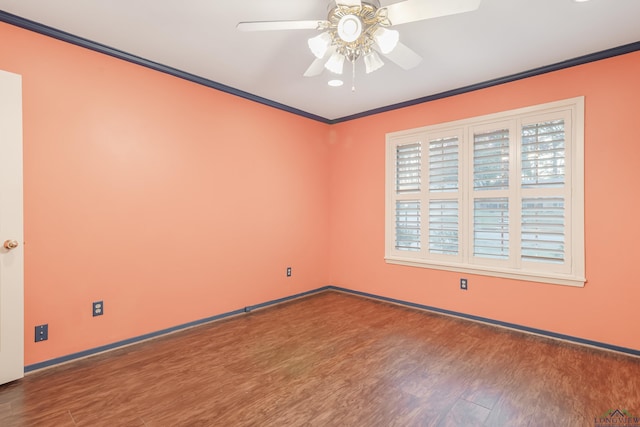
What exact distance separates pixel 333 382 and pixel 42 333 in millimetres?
2218

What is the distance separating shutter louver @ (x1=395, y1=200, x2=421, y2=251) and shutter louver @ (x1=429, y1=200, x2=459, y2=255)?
0.18m

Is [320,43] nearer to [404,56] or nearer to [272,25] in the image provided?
[272,25]

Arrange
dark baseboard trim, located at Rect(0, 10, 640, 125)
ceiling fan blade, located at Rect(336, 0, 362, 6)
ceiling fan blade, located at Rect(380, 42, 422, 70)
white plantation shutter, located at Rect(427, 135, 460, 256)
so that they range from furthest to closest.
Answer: white plantation shutter, located at Rect(427, 135, 460, 256)
dark baseboard trim, located at Rect(0, 10, 640, 125)
ceiling fan blade, located at Rect(380, 42, 422, 70)
ceiling fan blade, located at Rect(336, 0, 362, 6)

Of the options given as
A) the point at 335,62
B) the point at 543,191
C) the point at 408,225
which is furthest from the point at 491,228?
the point at 335,62

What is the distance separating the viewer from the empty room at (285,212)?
216 cm

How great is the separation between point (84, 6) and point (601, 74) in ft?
13.5

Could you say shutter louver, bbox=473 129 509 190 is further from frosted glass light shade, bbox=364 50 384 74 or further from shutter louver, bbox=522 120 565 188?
frosted glass light shade, bbox=364 50 384 74

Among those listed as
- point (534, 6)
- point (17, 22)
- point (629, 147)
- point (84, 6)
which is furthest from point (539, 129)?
point (17, 22)

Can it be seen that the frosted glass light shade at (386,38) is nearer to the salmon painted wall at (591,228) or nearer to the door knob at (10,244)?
the salmon painted wall at (591,228)

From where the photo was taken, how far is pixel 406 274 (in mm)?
4129

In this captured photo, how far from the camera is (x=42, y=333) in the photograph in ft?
8.09

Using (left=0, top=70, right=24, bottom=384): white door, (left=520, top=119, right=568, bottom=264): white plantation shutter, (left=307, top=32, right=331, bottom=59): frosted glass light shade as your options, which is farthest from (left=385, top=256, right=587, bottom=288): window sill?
(left=0, top=70, right=24, bottom=384): white door

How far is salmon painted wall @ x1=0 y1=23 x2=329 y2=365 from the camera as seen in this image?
97.3 inches

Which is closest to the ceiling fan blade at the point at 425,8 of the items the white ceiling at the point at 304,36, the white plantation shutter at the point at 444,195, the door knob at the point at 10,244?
the white ceiling at the point at 304,36
